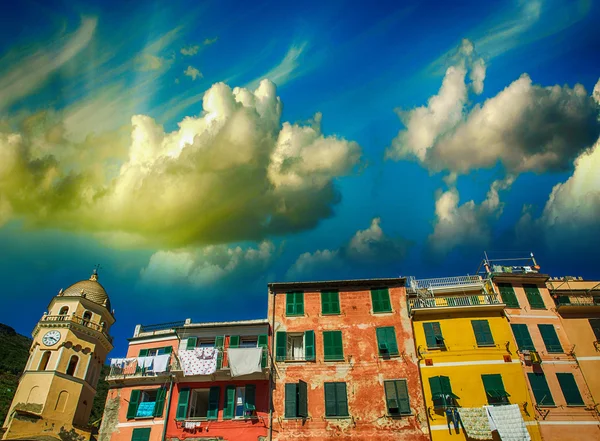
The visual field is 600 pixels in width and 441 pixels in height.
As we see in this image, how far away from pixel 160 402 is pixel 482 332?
23.2 m

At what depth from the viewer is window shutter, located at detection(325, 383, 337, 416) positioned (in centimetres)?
2941

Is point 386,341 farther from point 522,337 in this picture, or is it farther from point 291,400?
point 522,337

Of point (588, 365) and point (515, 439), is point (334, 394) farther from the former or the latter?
point (588, 365)

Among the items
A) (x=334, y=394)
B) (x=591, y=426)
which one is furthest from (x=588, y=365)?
(x=334, y=394)

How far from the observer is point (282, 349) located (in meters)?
32.2

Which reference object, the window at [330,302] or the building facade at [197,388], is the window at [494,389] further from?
the building facade at [197,388]

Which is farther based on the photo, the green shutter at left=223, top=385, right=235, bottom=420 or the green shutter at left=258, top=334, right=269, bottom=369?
the green shutter at left=258, top=334, right=269, bottom=369

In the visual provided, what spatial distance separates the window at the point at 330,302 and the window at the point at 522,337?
12326mm

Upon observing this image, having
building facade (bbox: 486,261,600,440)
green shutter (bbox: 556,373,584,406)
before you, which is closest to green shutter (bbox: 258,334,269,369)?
building facade (bbox: 486,261,600,440)

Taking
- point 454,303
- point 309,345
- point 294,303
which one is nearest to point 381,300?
point 454,303

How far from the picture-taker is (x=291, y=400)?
30062 millimetres

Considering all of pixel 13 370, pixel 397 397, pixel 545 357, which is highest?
pixel 13 370

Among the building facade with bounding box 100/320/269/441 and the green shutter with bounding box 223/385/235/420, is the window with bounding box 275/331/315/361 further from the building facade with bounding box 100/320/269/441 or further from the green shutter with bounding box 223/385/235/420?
the green shutter with bounding box 223/385/235/420

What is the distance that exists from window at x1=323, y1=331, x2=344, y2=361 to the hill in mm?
31388
